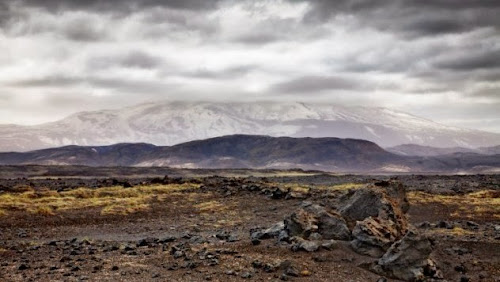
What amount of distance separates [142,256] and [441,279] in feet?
48.6

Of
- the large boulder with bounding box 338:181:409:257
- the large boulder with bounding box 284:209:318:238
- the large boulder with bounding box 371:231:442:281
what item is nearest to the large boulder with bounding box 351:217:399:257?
the large boulder with bounding box 338:181:409:257

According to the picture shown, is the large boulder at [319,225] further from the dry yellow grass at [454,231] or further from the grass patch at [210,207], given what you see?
the grass patch at [210,207]

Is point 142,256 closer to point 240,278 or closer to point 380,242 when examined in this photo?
point 240,278

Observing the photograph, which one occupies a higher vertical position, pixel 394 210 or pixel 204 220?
pixel 394 210

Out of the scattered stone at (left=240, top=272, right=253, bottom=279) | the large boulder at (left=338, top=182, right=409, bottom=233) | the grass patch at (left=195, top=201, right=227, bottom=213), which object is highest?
the large boulder at (left=338, top=182, right=409, bottom=233)

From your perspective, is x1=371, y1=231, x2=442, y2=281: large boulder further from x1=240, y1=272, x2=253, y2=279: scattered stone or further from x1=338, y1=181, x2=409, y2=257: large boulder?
x1=240, y1=272, x2=253, y2=279: scattered stone

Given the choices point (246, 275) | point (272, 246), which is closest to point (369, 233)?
point (272, 246)

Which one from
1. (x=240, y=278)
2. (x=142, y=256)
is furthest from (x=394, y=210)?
(x=142, y=256)

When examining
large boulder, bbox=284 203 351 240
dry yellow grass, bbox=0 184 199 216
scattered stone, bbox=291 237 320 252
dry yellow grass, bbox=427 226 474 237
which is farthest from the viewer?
dry yellow grass, bbox=0 184 199 216

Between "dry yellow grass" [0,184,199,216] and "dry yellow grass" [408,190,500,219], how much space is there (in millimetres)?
29632

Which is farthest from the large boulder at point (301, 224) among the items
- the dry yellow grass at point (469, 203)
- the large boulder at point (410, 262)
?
the dry yellow grass at point (469, 203)

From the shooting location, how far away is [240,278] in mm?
20562

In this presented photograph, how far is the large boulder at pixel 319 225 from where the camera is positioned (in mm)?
26212

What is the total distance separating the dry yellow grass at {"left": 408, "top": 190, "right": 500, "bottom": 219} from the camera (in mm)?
43184
